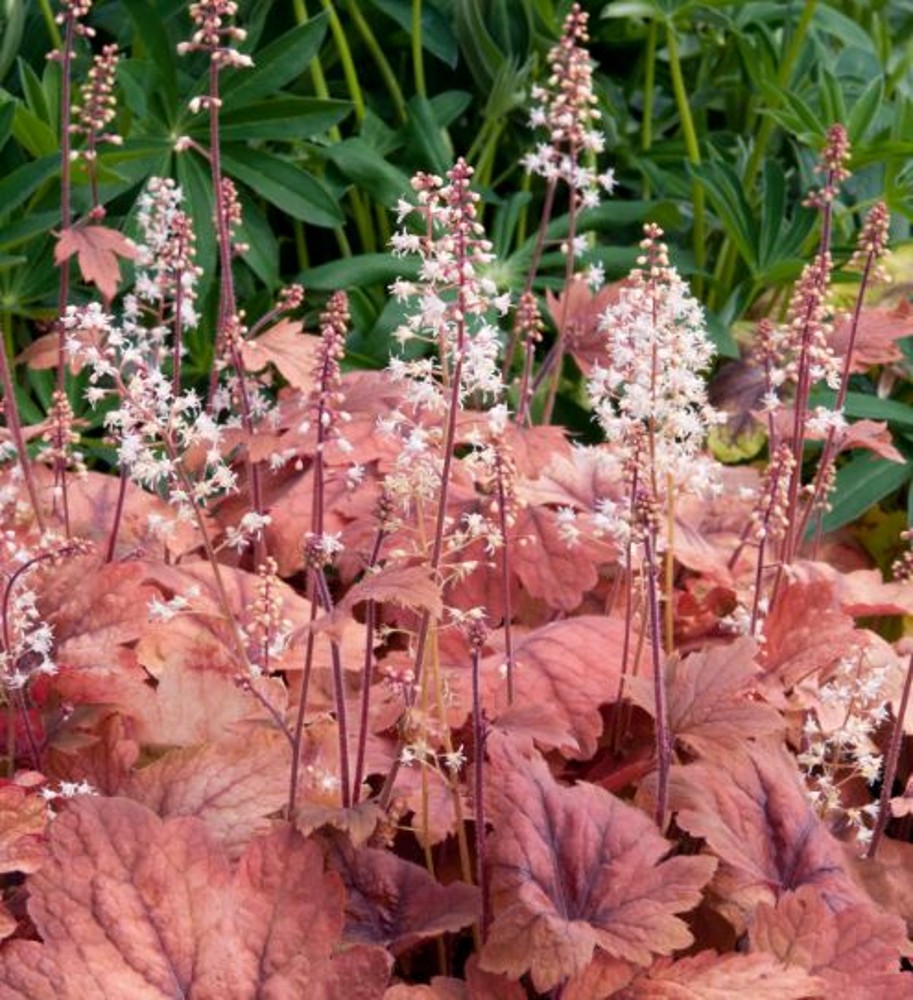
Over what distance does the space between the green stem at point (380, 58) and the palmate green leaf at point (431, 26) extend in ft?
0.16

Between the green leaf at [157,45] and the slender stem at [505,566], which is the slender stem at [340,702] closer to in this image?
the slender stem at [505,566]

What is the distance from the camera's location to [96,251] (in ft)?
5.94

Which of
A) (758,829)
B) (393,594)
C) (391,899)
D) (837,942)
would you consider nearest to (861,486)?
(758,829)

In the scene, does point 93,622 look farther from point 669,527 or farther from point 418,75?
point 418,75

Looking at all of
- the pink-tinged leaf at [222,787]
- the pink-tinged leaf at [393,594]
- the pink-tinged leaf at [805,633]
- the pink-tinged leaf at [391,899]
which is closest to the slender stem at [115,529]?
the pink-tinged leaf at [222,787]

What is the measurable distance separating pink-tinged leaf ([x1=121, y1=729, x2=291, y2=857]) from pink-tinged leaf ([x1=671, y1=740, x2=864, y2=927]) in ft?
1.27

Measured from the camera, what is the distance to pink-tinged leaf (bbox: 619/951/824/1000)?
1267 mm

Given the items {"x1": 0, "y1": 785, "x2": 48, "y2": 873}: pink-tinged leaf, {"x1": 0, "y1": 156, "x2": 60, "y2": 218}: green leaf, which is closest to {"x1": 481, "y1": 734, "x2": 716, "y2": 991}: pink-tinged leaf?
{"x1": 0, "y1": 785, "x2": 48, "y2": 873}: pink-tinged leaf

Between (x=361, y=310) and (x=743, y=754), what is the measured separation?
150 centimetres

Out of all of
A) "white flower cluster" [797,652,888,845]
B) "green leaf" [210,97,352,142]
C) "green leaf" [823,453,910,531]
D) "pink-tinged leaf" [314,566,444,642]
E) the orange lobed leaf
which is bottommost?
"green leaf" [823,453,910,531]

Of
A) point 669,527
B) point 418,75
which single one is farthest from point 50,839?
→ point 418,75

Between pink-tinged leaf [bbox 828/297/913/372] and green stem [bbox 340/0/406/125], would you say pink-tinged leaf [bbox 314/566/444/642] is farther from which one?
green stem [bbox 340/0/406/125]

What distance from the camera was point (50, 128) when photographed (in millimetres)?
2516

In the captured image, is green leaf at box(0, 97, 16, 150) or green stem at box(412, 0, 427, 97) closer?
green leaf at box(0, 97, 16, 150)
